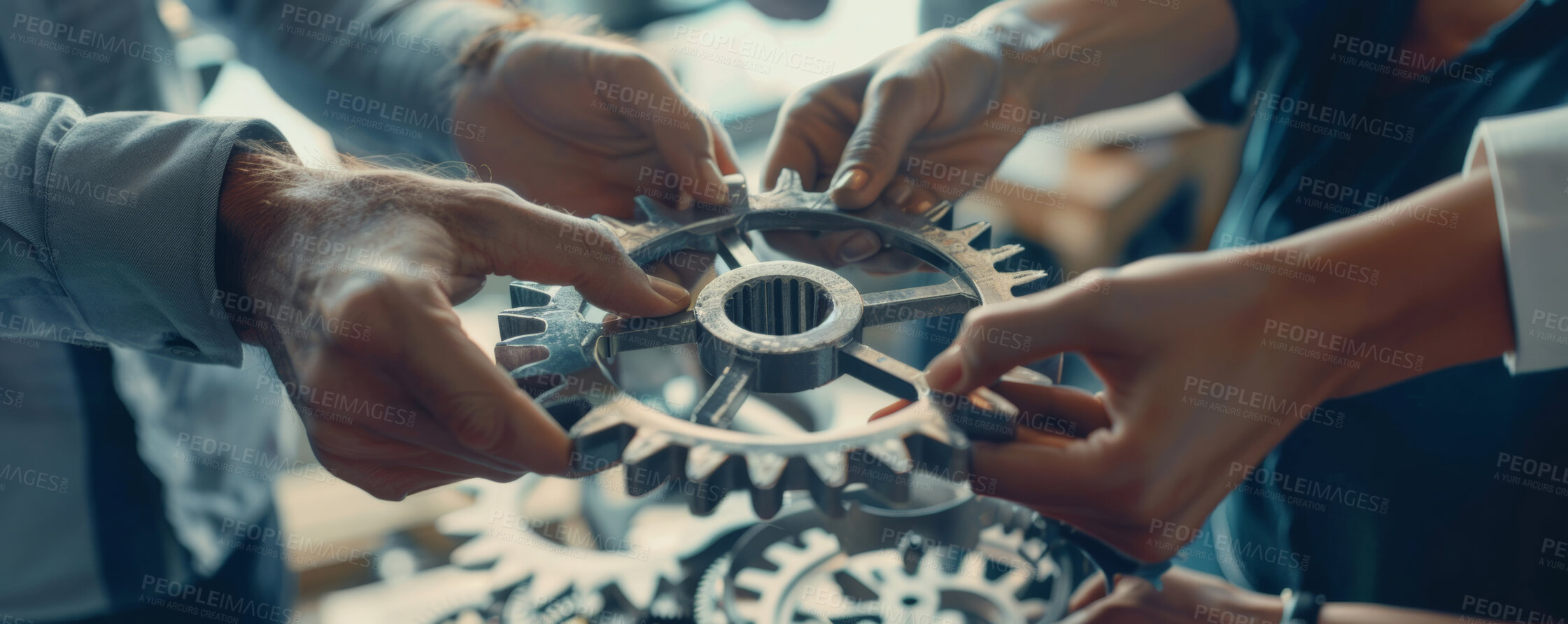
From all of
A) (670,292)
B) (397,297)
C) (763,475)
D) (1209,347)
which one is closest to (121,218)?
(397,297)

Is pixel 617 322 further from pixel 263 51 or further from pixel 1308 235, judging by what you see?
pixel 263 51

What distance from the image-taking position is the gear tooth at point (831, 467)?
99cm

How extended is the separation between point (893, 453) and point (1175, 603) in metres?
0.54

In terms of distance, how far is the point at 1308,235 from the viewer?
1.15 m

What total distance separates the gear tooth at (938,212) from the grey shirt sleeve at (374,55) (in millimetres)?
1008

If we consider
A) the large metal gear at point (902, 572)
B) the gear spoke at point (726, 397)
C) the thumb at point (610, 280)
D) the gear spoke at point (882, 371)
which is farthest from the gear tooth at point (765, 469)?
the large metal gear at point (902, 572)

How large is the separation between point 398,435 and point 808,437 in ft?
1.57

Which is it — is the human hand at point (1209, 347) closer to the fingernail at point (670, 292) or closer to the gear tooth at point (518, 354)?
the fingernail at point (670, 292)

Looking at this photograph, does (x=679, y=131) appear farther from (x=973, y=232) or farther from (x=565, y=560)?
(x=565, y=560)

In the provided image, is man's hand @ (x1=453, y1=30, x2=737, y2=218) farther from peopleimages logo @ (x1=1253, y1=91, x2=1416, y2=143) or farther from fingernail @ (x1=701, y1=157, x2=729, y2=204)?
peopleimages logo @ (x1=1253, y1=91, x2=1416, y2=143)

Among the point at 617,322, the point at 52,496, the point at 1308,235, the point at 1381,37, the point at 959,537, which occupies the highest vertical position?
the point at 1381,37

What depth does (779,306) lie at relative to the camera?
1.39m

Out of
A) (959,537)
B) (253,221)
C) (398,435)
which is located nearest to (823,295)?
(959,537)

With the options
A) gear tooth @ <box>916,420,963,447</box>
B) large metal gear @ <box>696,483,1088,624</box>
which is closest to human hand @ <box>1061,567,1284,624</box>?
large metal gear @ <box>696,483,1088,624</box>
